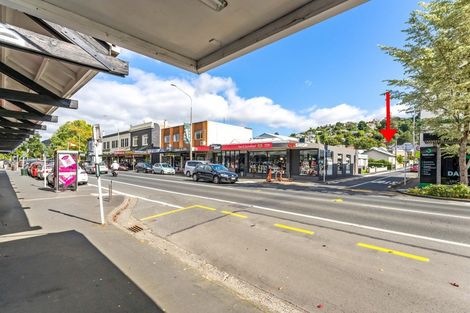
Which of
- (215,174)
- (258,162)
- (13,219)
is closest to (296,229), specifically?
(13,219)

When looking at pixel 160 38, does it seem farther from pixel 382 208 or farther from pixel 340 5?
pixel 382 208

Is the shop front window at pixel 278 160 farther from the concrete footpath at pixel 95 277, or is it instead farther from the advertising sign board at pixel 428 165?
the concrete footpath at pixel 95 277

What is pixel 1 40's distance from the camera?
288 centimetres

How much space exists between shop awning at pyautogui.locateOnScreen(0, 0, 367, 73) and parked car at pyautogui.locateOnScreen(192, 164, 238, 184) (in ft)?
56.8

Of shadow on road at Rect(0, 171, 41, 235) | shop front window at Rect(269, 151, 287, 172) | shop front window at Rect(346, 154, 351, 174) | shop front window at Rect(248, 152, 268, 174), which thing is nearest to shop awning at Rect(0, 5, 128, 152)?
shadow on road at Rect(0, 171, 41, 235)

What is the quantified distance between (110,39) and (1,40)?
1281 millimetres

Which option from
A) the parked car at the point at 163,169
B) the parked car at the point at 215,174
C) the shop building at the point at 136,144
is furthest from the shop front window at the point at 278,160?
the shop building at the point at 136,144

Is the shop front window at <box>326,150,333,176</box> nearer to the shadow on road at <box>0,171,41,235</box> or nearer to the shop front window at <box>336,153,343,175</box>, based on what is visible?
the shop front window at <box>336,153,343,175</box>

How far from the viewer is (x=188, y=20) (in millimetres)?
2678

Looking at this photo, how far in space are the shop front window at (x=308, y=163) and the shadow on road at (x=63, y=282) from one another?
23440 mm

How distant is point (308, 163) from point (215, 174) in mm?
10981

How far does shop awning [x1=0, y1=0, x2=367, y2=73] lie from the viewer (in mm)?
2352

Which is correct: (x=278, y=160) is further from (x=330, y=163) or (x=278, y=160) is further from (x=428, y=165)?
(x=428, y=165)

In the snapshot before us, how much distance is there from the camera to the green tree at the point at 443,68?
13.6 metres
